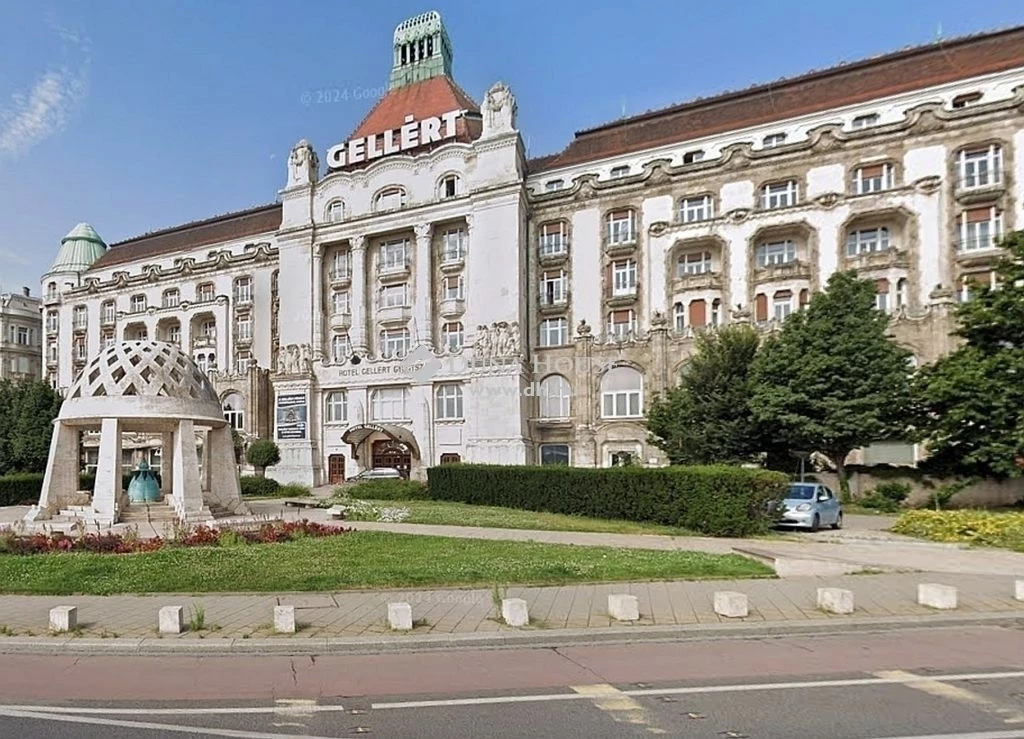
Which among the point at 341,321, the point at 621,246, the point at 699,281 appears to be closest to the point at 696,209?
the point at 699,281

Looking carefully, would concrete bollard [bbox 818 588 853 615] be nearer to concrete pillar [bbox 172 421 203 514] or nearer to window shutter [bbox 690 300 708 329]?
concrete pillar [bbox 172 421 203 514]

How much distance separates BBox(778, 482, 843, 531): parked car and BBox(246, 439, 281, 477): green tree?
38.9 meters

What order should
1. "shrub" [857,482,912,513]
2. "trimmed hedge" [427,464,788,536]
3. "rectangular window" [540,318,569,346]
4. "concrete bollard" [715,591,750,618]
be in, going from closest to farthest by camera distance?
1. "concrete bollard" [715,591,750,618]
2. "trimmed hedge" [427,464,788,536]
3. "shrub" [857,482,912,513]
4. "rectangular window" [540,318,569,346]

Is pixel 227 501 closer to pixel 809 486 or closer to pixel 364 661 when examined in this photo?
pixel 364 661

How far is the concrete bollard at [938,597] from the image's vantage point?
10133 mm

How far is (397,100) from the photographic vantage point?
5978cm

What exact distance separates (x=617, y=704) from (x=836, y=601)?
16.0 feet

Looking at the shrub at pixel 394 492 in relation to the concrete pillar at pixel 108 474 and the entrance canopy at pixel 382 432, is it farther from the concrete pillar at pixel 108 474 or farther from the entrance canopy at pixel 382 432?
the concrete pillar at pixel 108 474

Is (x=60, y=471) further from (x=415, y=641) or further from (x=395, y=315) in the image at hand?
(x=395, y=315)

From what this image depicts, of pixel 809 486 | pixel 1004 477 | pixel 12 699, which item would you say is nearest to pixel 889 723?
pixel 12 699

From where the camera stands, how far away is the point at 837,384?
3045 cm

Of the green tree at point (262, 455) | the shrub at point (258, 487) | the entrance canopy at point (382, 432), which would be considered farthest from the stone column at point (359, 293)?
the shrub at point (258, 487)

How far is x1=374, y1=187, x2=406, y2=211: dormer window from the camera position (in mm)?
53125

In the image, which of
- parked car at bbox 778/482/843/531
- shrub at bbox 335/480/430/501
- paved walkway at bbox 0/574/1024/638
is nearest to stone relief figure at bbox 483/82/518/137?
shrub at bbox 335/480/430/501
